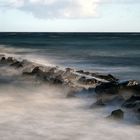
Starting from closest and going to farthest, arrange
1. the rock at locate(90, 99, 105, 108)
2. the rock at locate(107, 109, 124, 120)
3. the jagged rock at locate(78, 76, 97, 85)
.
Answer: the rock at locate(107, 109, 124, 120), the rock at locate(90, 99, 105, 108), the jagged rock at locate(78, 76, 97, 85)

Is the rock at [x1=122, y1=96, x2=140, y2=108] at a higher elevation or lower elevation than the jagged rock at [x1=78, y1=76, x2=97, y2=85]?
lower

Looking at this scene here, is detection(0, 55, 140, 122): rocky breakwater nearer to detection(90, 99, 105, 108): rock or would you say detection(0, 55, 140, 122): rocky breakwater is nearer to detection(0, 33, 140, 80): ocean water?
detection(90, 99, 105, 108): rock

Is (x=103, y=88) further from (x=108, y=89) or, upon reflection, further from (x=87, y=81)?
(x=87, y=81)

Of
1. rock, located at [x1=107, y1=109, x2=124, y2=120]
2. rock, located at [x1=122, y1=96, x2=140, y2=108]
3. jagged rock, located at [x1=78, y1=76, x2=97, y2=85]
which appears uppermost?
jagged rock, located at [x1=78, y1=76, x2=97, y2=85]

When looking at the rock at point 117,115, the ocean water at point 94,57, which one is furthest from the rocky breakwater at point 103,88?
the ocean water at point 94,57

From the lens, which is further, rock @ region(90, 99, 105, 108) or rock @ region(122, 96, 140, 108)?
rock @ region(90, 99, 105, 108)

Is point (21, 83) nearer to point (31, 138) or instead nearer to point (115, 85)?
point (115, 85)

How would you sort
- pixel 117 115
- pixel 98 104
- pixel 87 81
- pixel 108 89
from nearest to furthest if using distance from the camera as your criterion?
pixel 117 115 → pixel 98 104 → pixel 108 89 → pixel 87 81

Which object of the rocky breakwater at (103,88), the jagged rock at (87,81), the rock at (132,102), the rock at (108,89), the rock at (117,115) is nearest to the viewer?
the rock at (117,115)

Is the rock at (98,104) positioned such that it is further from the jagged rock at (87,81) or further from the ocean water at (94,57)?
the ocean water at (94,57)

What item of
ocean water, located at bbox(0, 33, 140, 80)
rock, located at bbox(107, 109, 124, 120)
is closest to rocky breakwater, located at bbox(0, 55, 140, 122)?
rock, located at bbox(107, 109, 124, 120)

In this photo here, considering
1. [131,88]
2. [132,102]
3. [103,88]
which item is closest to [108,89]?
[103,88]

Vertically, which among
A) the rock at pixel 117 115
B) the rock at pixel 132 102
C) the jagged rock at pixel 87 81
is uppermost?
the jagged rock at pixel 87 81

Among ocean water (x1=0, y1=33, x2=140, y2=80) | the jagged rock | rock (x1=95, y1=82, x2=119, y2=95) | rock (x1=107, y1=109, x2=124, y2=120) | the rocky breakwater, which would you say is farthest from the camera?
ocean water (x1=0, y1=33, x2=140, y2=80)
